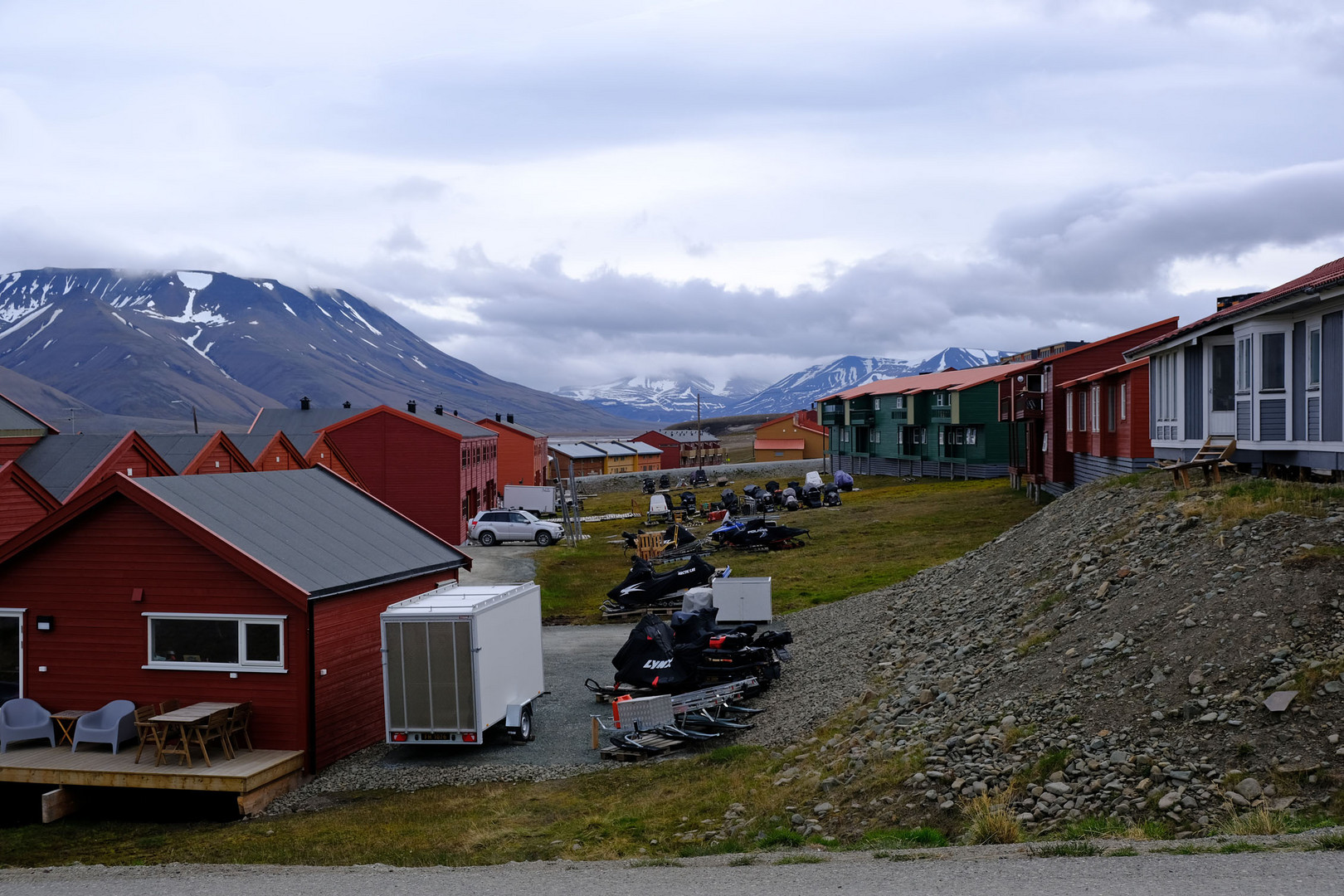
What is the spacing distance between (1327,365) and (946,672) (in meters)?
9.31

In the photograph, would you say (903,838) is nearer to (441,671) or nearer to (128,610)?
(441,671)

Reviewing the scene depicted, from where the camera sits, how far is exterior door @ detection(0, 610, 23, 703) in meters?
18.6

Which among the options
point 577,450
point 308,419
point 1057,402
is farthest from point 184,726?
point 577,450

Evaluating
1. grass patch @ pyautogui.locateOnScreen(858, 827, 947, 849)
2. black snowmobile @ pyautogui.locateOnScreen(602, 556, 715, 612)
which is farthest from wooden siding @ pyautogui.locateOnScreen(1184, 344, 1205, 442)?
grass patch @ pyautogui.locateOnScreen(858, 827, 947, 849)

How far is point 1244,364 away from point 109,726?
22.9m

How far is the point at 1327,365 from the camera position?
18.6 meters

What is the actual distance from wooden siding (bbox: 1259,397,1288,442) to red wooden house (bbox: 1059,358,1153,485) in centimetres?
969

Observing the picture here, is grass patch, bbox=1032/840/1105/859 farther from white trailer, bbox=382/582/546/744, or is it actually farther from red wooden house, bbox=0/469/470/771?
red wooden house, bbox=0/469/470/771

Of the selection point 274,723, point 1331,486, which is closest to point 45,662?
point 274,723

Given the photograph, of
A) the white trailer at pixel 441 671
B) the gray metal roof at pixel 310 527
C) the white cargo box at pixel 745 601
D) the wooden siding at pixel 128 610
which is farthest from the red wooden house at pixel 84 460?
the white trailer at pixel 441 671

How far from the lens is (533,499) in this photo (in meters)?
67.1

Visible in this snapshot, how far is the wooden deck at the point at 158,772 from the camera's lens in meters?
15.5

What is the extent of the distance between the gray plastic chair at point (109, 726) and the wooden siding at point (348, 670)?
122 inches

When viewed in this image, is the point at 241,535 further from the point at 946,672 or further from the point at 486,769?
the point at 946,672
